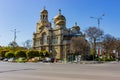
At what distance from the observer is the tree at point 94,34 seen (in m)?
81.9

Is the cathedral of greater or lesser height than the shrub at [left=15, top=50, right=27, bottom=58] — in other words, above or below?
above

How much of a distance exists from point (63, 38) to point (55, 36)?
483cm

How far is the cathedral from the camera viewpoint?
104188 millimetres

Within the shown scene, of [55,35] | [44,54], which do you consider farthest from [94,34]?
[55,35]

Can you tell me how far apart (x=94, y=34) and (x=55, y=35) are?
28597 mm

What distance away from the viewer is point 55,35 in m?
108

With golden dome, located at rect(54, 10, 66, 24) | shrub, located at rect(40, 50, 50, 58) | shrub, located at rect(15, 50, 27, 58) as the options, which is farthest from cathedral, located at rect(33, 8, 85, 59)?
shrub, located at rect(15, 50, 27, 58)

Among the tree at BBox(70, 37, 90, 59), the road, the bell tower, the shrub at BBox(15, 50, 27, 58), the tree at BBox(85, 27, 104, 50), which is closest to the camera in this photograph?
the road

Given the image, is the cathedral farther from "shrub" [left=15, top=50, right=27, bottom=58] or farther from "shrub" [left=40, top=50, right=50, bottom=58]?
"shrub" [left=15, top=50, right=27, bottom=58]

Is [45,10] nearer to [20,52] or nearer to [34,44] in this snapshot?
[34,44]

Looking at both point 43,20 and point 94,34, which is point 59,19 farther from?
point 94,34

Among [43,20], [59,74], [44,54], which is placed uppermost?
[43,20]

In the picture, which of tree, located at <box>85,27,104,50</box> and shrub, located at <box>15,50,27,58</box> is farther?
shrub, located at <box>15,50,27,58</box>

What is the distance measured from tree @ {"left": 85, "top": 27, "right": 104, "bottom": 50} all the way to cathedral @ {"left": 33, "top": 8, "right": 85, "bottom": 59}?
707 inches
